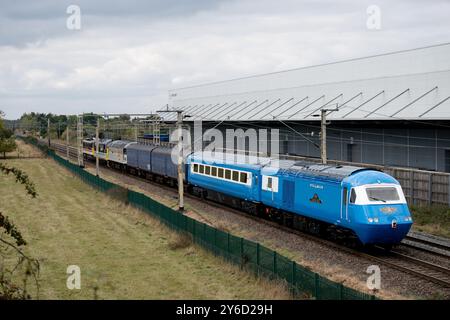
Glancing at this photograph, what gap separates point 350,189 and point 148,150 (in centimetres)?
3587

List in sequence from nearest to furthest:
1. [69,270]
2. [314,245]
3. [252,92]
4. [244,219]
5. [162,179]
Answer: [69,270] → [314,245] → [244,219] → [162,179] → [252,92]

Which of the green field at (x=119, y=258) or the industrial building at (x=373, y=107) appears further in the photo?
the industrial building at (x=373, y=107)

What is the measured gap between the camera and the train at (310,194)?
2234 cm

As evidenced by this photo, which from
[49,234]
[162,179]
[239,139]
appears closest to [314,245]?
[49,234]

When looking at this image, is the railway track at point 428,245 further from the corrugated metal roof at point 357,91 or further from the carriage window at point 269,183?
the corrugated metal roof at point 357,91

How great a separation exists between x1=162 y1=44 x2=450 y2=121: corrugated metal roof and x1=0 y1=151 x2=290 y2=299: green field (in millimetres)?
13110

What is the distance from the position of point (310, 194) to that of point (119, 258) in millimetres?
9063

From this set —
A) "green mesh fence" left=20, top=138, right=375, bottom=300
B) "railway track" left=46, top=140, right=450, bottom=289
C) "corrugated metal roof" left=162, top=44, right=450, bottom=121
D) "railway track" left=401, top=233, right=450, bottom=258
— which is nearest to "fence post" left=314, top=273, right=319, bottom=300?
"green mesh fence" left=20, top=138, right=375, bottom=300

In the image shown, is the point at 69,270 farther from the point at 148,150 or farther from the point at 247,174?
the point at 148,150

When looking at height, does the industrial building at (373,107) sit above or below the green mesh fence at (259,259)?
above

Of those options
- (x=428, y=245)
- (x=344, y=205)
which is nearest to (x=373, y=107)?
(x=428, y=245)

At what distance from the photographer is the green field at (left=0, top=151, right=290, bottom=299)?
1934 centimetres

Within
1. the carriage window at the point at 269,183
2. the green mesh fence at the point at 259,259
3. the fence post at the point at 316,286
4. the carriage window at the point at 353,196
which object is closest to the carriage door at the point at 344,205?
the carriage window at the point at 353,196

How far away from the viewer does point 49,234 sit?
30.7 metres
